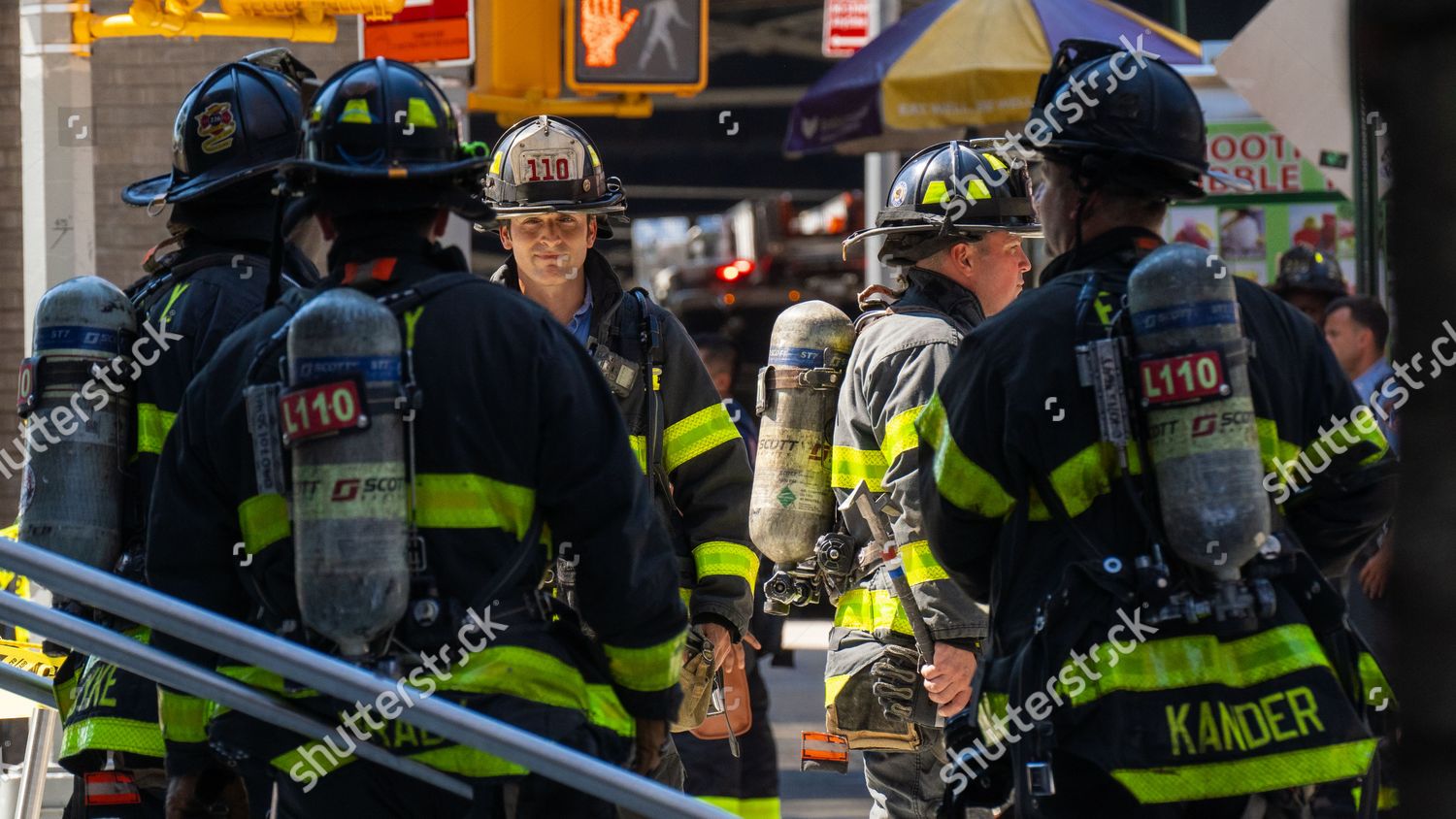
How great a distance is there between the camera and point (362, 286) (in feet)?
10.1

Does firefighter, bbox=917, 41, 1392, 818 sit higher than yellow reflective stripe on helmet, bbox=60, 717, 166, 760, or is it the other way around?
firefighter, bbox=917, 41, 1392, 818

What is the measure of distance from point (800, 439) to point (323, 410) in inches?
94.9

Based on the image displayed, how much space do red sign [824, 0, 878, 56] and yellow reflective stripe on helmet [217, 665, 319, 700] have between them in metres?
9.60

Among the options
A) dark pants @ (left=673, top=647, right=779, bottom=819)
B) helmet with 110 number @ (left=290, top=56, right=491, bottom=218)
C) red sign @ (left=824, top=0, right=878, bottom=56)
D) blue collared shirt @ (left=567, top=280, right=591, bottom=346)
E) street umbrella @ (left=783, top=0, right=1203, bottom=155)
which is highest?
red sign @ (left=824, top=0, right=878, bottom=56)

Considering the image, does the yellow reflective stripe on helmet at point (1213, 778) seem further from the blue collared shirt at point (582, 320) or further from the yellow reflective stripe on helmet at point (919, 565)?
the blue collared shirt at point (582, 320)

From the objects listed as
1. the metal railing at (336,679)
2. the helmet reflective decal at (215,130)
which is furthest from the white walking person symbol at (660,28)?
the metal railing at (336,679)

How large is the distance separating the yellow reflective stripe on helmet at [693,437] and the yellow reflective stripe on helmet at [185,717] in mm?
1752

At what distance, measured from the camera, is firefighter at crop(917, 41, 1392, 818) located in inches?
119

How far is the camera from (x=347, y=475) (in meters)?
2.84

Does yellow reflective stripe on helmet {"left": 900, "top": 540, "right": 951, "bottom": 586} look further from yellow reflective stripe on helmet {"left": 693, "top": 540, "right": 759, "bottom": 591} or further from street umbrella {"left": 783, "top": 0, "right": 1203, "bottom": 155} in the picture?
street umbrella {"left": 783, "top": 0, "right": 1203, "bottom": 155}

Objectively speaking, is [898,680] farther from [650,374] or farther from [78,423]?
[78,423]

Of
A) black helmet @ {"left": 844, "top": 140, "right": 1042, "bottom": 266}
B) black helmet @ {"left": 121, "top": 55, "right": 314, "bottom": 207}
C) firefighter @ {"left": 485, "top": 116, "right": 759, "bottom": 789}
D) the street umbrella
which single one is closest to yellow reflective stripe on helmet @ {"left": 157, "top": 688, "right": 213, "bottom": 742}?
black helmet @ {"left": 121, "top": 55, "right": 314, "bottom": 207}

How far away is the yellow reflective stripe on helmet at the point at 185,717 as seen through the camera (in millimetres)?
3279

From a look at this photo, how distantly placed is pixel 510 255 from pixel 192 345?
5.34ft
